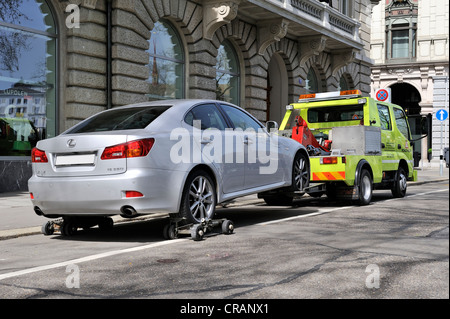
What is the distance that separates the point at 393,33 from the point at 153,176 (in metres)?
44.7

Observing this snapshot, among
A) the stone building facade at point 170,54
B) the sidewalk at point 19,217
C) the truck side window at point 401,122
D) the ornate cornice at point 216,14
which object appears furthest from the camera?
the ornate cornice at point 216,14

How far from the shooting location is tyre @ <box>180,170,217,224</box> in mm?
6699

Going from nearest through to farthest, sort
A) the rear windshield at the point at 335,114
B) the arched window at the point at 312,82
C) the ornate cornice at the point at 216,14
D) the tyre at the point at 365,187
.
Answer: the tyre at the point at 365,187 < the rear windshield at the point at 335,114 < the ornate cornice at the point at 216,14 < the arched window at the point at 312,82

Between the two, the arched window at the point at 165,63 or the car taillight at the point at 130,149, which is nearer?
the car taillight at the point at 130,149

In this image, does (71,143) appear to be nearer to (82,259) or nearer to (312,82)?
(82,259)

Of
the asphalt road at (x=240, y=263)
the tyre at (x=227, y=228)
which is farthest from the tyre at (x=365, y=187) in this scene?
the tyre at (x=227, y=228)

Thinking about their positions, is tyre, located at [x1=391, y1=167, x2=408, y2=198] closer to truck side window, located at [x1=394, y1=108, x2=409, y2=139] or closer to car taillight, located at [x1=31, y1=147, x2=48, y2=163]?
truck side window, located at [x1=394, y1=108, x2=409, y2=139]

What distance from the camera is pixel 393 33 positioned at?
47.2 meters

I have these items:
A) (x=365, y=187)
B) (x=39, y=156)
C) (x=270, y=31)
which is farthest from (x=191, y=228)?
(x=270, y=31)

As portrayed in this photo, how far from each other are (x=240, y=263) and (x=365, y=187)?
665cm

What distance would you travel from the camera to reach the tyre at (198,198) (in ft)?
22.0

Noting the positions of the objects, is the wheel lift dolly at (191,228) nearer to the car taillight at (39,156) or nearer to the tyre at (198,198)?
the tyre at (198,198)

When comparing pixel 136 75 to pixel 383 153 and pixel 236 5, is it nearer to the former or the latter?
pixel 236 5

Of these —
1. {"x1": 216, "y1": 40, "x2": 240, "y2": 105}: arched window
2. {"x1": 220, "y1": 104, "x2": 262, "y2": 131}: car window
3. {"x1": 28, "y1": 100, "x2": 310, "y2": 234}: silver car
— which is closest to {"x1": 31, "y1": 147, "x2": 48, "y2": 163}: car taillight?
{"x1": 28, "y1": 100, "x2": 310, "y2": 234}: silver car
